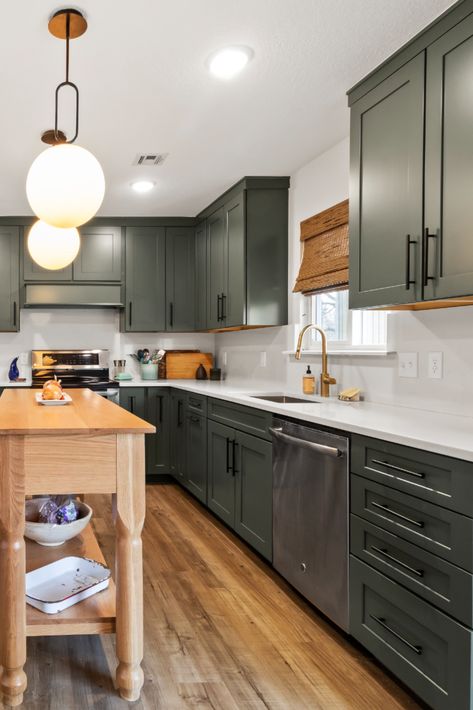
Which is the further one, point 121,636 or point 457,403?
point 457,403

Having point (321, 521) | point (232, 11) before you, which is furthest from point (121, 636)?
point (232, 11)

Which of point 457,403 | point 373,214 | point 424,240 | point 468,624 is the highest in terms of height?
point 373,214

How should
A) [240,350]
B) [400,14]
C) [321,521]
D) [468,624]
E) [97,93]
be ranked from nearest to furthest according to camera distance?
[468,624] → [400,14] → [321,521] → [97,93] → [240,350]

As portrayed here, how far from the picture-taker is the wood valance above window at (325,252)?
10.7ft

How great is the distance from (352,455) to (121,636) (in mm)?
997

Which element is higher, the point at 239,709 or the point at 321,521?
the point at 321,521

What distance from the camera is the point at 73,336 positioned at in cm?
544

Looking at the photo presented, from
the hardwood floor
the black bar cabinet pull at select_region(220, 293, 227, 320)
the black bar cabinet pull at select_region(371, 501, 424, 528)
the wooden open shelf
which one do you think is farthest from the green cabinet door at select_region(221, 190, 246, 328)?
the wooden open shelf

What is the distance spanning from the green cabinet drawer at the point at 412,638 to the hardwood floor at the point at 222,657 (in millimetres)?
107

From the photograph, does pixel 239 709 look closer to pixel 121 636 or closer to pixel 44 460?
pixel 121 636

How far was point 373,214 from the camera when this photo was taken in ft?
8.18

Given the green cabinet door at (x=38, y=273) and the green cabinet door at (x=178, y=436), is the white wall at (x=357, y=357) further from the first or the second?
the green cabinet door at (x=38, y=273)

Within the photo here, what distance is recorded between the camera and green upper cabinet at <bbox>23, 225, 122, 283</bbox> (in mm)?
5129

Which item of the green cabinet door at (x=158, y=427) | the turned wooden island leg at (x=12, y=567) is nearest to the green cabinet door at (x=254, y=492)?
the turned wooden island leg at (x=12, y=567)
